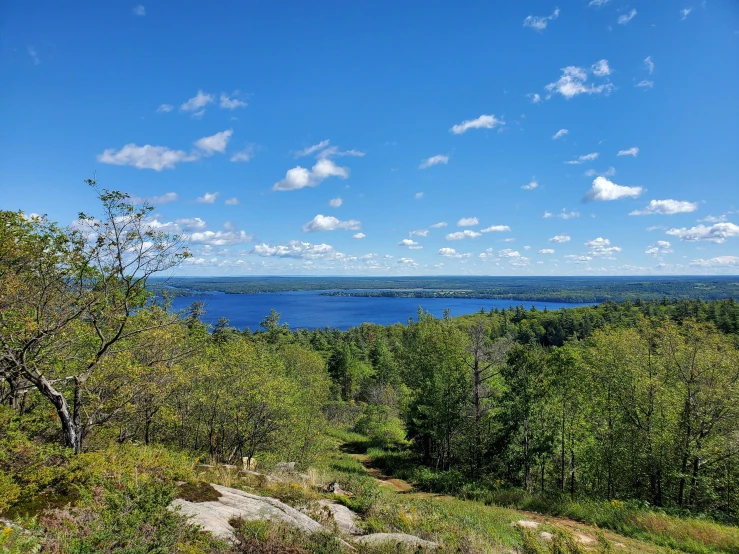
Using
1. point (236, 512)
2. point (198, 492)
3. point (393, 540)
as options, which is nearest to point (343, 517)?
point (393, 540)

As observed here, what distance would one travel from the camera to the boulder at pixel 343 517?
787 cm

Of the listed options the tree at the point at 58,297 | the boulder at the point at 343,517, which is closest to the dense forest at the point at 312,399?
the tree at the point at 58,297

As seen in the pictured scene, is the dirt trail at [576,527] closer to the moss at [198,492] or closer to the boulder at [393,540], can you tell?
the boulder at [393,540]

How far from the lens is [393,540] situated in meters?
6.93

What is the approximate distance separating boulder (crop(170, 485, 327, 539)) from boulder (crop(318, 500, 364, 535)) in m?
0.77

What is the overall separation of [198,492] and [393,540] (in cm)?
450

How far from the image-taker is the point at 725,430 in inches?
586

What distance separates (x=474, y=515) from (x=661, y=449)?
32.1ft

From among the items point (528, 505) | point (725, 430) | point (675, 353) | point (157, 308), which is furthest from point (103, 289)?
point (725, 430)

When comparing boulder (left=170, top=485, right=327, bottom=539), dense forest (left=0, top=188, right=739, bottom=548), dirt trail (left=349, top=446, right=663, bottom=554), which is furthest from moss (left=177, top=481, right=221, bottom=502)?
dirt trail (left=349, top=446, right=663, bottom=554)

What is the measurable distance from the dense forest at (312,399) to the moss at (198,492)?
2.45 metres

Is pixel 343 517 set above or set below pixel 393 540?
below

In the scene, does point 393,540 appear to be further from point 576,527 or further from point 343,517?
point 576,527

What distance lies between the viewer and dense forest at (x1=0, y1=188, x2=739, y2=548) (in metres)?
8.97
